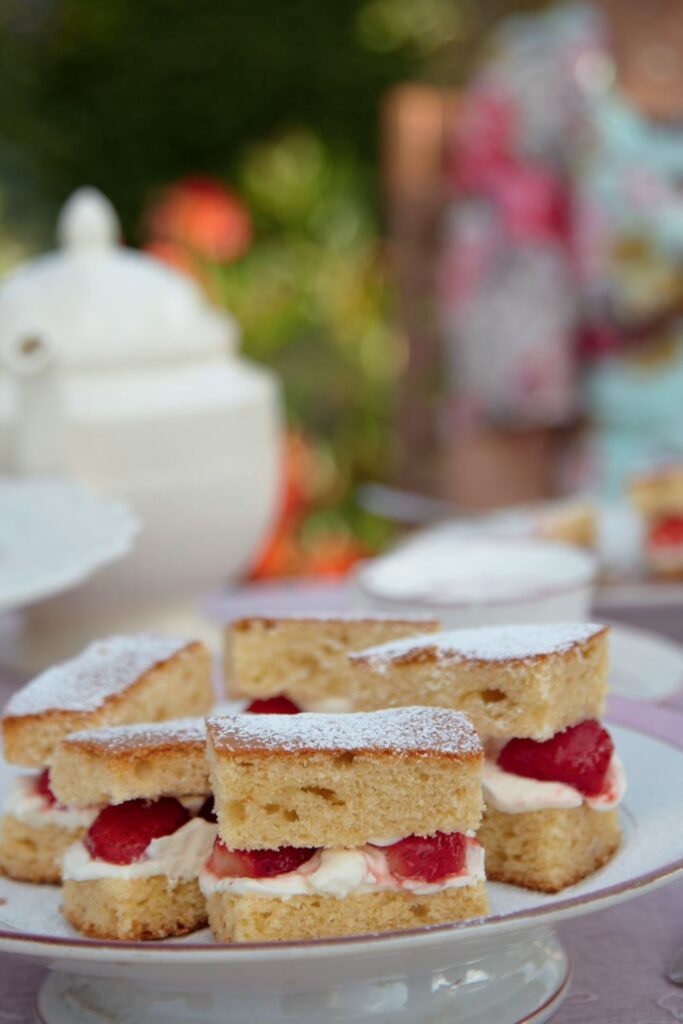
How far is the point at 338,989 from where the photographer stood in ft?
2.17

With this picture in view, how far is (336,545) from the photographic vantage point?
4.02 meters

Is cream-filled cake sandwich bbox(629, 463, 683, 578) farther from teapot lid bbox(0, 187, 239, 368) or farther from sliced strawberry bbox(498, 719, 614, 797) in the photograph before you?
sliced strawberry bbox(498, 719, 614, 797)

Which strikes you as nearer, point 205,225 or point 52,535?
point 52,535

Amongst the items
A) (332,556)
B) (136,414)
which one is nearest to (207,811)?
(136,414)

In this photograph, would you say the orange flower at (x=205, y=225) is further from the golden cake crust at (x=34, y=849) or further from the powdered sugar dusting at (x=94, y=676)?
the golden cake crust at (x=34, y=849)

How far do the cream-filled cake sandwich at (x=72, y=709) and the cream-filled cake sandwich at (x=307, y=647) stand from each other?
0.04m

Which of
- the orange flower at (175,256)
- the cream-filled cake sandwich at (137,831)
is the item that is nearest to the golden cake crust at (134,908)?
the cream-filled cake sandwich at (137,831)

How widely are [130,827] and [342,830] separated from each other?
0.13m

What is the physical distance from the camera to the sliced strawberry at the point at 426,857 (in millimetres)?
682

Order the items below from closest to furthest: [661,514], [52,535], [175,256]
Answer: [52,535] < [661,514] < [175,256]

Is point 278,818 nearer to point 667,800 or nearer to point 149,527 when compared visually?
point 667,800

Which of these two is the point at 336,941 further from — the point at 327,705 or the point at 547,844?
the point at 327,705

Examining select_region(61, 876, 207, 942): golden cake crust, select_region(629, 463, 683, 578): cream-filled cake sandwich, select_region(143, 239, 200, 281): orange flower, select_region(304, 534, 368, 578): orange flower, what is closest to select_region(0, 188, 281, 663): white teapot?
select_region(629, 463, 683, 578): cream-filled cake sandwich

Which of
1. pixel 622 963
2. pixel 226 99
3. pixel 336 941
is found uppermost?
pixel 226 99
